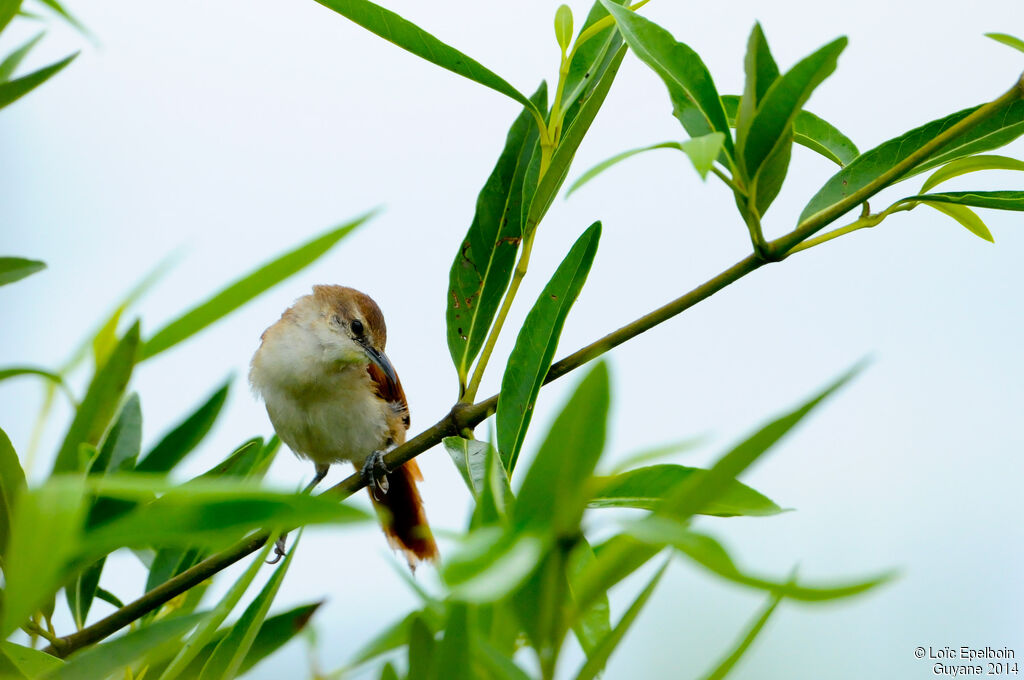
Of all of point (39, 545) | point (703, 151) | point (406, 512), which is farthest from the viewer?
point (406, 512)

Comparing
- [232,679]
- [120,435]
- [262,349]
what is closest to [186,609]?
[120,435]

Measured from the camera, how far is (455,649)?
752 millimetres

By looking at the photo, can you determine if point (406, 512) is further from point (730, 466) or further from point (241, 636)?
point (730, 466)

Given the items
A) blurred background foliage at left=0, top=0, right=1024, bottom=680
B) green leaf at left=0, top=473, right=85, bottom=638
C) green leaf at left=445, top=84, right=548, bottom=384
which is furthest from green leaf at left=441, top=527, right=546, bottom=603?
green leaf at left=445, top=84, right=548, bottom=384

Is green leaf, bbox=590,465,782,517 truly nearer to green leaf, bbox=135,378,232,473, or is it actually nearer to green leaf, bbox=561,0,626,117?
green leaf, bbox=561,0,626,117

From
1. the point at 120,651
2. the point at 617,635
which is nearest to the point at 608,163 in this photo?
the point at 617,635

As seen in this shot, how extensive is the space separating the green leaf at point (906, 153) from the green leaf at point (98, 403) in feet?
3.23

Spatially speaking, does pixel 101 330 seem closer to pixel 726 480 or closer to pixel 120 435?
pixel 120 435

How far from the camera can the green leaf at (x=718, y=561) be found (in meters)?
0.59

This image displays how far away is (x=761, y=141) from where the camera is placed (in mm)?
1196

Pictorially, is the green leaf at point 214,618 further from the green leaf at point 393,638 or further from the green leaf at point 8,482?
the green leaf at point 8,482

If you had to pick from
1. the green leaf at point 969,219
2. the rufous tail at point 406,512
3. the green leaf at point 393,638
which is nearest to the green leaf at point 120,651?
the green leaf at point 393,638

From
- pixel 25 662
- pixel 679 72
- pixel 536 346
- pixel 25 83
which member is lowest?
pixel 25 662

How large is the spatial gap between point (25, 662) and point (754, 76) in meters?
1.09
